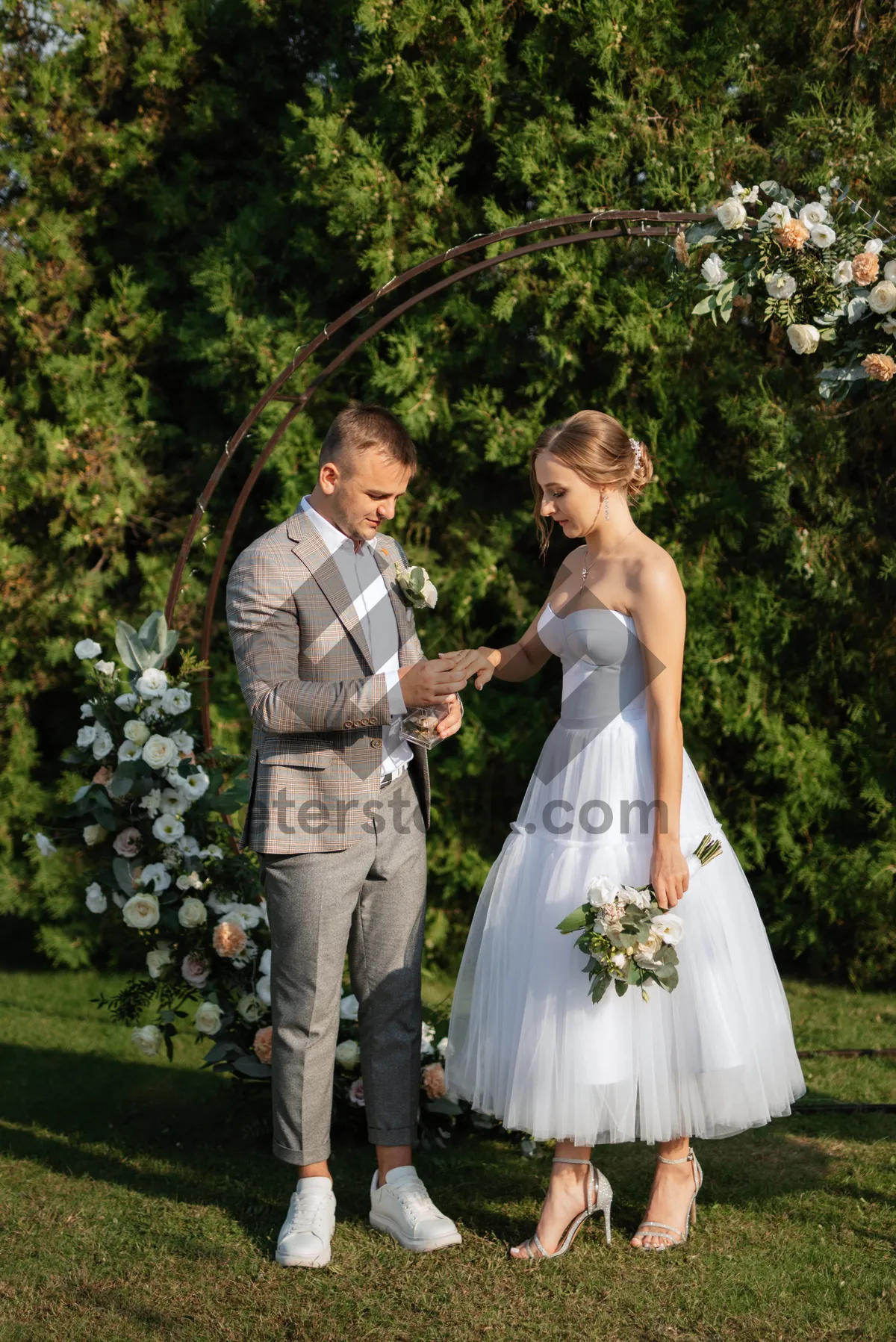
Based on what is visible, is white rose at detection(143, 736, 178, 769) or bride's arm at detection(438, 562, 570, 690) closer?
bride's arm at detection(438, 562, 570, 690)

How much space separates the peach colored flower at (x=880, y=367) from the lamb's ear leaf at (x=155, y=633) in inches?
88.5

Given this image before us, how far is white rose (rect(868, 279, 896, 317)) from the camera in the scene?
295 centimetres

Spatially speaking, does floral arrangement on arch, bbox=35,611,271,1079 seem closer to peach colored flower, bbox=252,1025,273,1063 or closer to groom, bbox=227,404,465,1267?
peach colored flower, bbox=252,1025,273,1063

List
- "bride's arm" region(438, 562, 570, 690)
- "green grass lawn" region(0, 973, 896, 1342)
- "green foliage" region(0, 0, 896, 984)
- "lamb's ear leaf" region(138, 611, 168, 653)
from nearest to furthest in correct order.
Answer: "green grass lawn" region(0, 973, 896, 1342), "bride's arm" region(438, 562, 570, 690), "lamb's ear leaf" region(138, 611, 168, 653), "green foliage" region(0, 0, 896, 984)

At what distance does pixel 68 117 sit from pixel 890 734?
4.63m

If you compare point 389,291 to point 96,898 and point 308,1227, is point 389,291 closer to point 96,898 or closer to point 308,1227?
point 96,898

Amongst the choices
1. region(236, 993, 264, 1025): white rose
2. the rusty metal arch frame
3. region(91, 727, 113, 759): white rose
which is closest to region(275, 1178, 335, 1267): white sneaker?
region(236, 993, 264, 1025): white rose

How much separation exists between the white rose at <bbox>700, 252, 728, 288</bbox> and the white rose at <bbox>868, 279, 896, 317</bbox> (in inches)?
15.5

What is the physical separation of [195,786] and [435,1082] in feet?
3.95

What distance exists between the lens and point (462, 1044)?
306 centimetres

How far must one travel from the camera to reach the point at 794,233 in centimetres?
306

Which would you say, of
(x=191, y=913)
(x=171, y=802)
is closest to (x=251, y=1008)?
(x=191, y=913)

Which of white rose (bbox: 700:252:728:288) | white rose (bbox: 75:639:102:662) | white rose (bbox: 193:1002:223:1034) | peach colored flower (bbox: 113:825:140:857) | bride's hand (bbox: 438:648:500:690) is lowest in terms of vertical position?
white rose (bbox: 193:1002:223:1034)

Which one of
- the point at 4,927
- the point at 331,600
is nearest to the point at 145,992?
the point at 331,600
